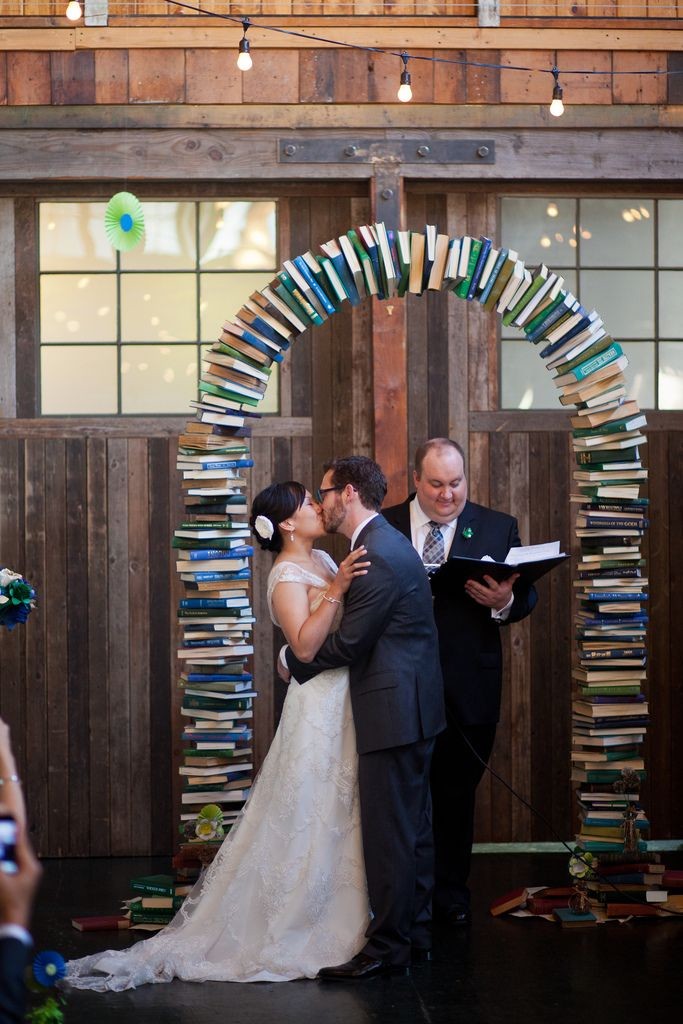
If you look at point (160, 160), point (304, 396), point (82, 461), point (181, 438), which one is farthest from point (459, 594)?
point (160, 160)

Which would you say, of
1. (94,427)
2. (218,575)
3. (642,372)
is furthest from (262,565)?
(642,372)

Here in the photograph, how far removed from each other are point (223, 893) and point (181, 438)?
65.9 inches

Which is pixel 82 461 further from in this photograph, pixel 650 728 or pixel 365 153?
pixel 650 728

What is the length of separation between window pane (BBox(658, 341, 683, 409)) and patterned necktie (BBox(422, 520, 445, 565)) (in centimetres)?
175

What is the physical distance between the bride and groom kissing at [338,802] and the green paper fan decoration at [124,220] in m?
1.77

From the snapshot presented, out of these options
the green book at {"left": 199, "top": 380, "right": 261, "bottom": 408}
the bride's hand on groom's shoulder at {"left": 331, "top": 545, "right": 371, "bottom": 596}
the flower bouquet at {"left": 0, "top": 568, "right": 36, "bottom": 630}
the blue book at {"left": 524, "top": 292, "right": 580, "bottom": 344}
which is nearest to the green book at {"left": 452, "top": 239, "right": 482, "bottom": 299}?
the blue book at {"left": 524, "top": 292, "right": 580, "bottom": 344}

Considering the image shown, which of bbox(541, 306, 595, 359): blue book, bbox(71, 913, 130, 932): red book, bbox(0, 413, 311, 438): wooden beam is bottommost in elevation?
bbox(71, 913, 130, 932): red book

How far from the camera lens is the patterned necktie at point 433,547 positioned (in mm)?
5004

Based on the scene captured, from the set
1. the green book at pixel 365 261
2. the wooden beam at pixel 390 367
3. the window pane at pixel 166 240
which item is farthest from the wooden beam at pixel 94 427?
the green book at pixel 365 261

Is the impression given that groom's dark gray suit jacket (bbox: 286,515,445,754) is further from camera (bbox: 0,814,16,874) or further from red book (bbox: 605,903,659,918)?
camera (bbox: 0,814,16,874)

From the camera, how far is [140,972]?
13.9 ft

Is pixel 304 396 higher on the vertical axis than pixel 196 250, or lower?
lower

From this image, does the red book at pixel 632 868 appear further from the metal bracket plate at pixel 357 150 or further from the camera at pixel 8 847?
the camera at pixel 8 847

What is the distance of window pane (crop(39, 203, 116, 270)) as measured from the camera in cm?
617
